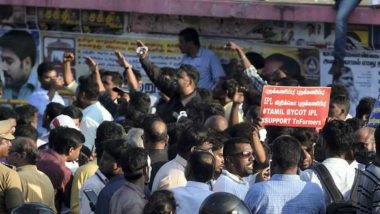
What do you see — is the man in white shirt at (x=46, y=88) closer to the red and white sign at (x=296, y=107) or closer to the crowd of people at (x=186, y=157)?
the crowd of people at (x=186, y=157)

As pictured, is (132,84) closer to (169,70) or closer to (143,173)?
(169,70)

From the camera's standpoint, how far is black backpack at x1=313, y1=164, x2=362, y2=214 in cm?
907

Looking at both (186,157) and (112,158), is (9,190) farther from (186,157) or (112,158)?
(186,157)

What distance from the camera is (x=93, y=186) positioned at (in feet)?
32.8

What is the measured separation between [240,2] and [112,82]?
1937 millimetres

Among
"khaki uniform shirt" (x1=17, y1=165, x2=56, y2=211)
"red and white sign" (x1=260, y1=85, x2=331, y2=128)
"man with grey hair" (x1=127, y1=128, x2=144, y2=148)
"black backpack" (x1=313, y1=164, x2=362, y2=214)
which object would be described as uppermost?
"red and white sign" (x1=260, y1=85, x2=331, y2=128)

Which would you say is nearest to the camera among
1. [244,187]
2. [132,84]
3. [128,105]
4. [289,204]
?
[289,204]

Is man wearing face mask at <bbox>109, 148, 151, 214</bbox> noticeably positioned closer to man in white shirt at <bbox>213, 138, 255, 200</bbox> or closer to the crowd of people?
the crowd of people

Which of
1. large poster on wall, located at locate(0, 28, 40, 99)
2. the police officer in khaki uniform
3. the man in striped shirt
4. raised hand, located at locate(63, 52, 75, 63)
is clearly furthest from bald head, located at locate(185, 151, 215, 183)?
large poster on wall, located at locate(0, 28, 40, 99)

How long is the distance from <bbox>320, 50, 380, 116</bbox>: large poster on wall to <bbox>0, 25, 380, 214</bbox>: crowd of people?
119 centimetres

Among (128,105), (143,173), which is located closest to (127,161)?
(143,173)

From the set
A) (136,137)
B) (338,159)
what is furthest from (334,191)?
(136,137)

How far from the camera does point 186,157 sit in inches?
399

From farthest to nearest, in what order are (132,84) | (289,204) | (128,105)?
(132,84)
(128,105)
(289,204)
